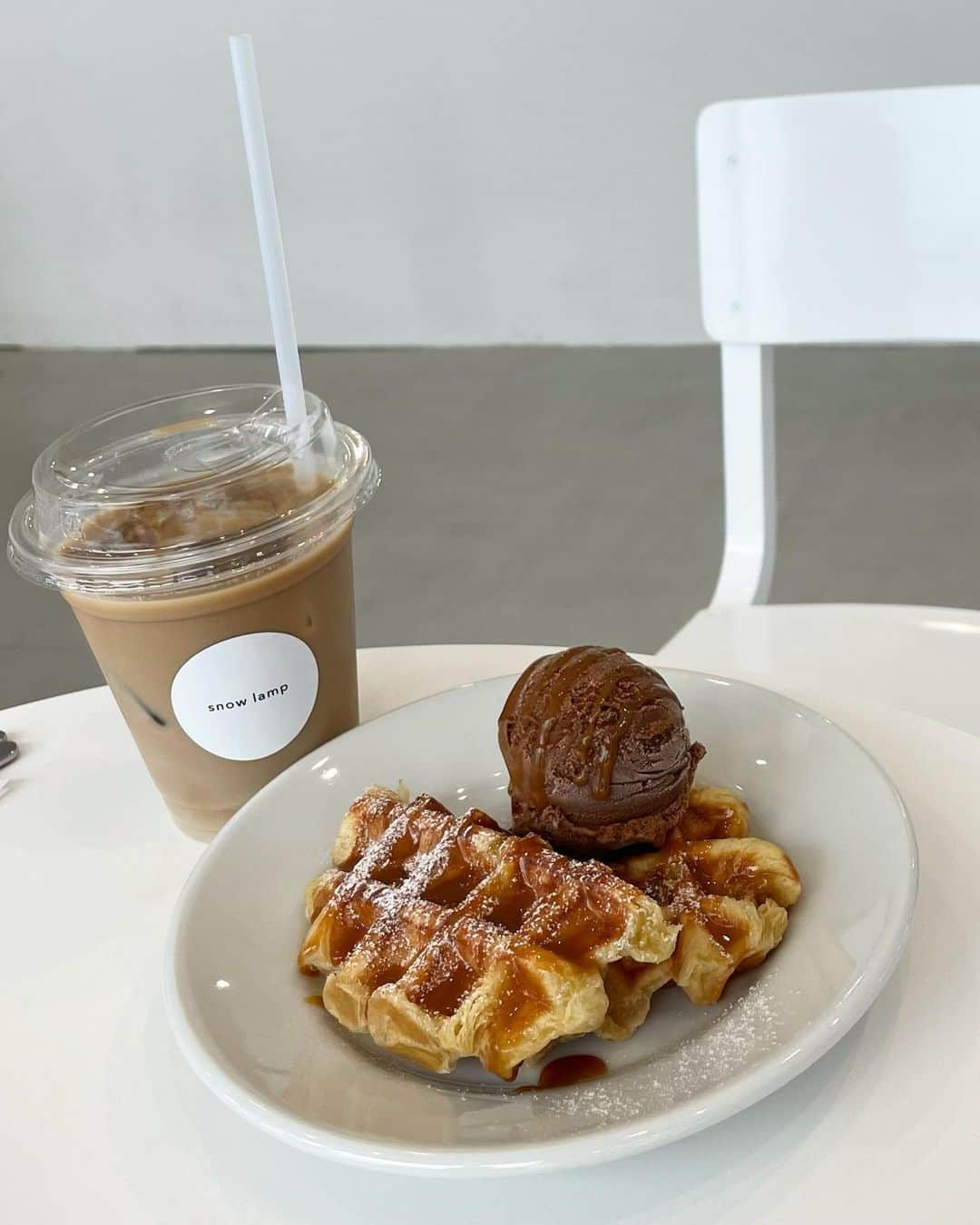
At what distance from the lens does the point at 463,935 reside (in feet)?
2.25

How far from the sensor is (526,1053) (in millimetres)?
607

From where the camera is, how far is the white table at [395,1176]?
0.57m

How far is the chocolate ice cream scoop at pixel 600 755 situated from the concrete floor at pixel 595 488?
1785 millimetres

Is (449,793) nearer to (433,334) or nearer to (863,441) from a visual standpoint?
(863,441)

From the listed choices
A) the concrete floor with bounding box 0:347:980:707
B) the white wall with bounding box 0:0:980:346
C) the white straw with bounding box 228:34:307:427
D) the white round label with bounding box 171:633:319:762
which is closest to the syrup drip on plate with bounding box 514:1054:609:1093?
the white round label with bounding box 171:633:319:762

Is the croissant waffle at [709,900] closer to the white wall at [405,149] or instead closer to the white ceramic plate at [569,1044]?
the white ceramic plate at [569,1044]

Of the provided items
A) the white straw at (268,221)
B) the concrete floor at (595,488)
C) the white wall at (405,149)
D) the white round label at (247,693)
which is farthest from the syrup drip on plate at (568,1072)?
the white wall at (405,149)

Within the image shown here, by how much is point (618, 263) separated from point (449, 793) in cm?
325

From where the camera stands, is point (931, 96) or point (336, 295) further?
point (336, 295)

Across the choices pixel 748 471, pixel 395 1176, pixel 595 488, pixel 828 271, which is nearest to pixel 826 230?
pixel 828 271

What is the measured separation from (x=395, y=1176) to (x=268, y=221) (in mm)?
552

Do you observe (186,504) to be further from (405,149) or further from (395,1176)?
(405,149)

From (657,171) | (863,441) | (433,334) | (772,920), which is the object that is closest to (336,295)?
(433,334)

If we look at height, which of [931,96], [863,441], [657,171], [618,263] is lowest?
[863,441]
